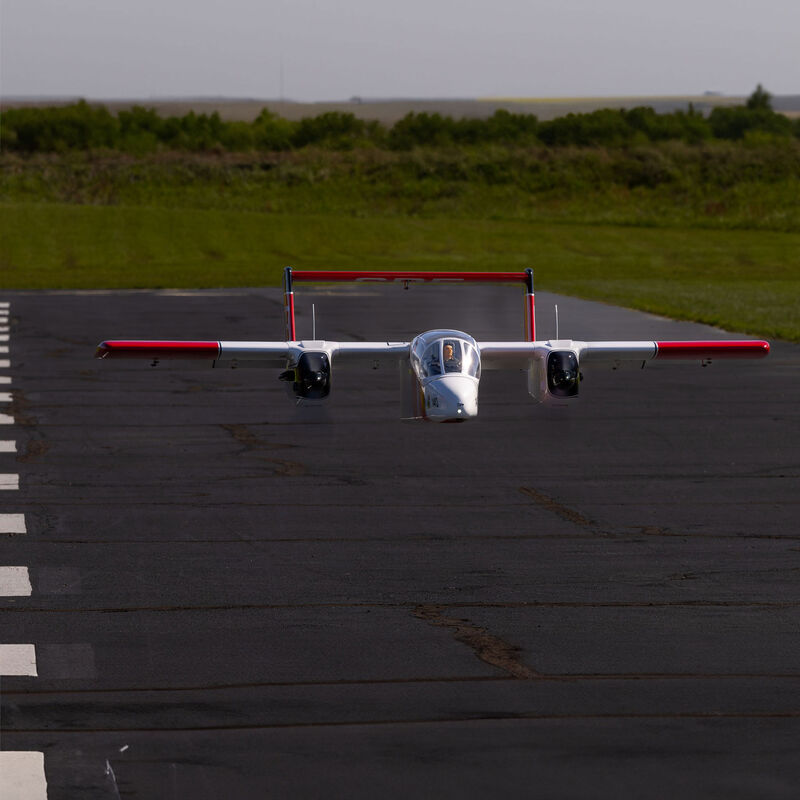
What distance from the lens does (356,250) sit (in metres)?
69.9

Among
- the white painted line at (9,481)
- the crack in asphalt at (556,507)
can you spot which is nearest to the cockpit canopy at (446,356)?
the crack in asphalt at (556,507)

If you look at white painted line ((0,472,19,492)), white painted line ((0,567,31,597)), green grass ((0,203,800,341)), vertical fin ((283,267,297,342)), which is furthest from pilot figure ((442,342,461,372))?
green grass ((0,203,800,341))

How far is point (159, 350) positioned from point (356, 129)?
173ft

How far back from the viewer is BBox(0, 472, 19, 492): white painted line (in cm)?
1728

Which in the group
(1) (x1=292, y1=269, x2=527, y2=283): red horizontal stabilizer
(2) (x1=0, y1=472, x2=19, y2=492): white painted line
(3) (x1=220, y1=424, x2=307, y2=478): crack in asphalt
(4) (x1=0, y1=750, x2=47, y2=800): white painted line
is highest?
(1) (x1=292, y1=269, x2=527, y2=283): red horizontal stabilizer

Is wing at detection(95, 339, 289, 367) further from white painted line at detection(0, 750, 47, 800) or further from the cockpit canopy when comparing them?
white painted line at detection(0, 750, 47, 800)

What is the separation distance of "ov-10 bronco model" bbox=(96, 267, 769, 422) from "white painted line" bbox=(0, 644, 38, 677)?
17.1 ft

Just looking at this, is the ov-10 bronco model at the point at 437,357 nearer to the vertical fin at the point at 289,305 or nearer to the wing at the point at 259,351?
the wing at the point at 259,351

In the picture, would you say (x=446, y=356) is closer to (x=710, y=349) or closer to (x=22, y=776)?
(x=710, y=349)

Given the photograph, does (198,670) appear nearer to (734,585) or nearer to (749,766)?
(749,766)

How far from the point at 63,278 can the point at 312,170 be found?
31181 millimetres

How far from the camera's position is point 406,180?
82250 mm

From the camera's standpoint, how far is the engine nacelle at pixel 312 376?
15.7 m

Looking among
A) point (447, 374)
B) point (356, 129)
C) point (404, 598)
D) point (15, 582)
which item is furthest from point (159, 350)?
point (356, 129)
